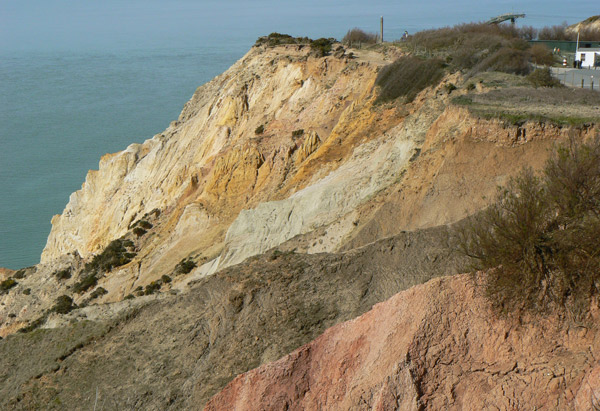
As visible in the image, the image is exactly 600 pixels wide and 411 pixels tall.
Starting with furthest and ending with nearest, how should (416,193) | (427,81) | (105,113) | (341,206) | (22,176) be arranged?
(105,113)
(22,176)
(427,81)
(341,206)
(416,193)

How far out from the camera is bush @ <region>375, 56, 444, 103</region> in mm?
26625

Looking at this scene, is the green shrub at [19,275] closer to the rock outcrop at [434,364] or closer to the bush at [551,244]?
the rock outcrop at [434,364]

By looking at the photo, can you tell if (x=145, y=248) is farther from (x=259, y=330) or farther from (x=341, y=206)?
(x=259, y=330)

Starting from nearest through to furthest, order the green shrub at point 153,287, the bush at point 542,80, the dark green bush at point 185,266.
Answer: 1. the green shrub at point 153,287
2. the dark green bush at point 185,266
3. the bush at point 542,80

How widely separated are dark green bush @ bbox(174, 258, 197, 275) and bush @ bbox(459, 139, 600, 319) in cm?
1488

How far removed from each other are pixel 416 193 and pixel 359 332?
8.04 metres

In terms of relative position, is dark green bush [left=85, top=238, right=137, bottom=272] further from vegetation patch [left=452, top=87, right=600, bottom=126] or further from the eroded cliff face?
vegetation patch [left=452, top=87, right=600, bottom=126]

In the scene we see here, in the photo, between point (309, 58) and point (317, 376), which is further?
point (309, 58)

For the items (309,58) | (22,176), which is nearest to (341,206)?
(309,58)

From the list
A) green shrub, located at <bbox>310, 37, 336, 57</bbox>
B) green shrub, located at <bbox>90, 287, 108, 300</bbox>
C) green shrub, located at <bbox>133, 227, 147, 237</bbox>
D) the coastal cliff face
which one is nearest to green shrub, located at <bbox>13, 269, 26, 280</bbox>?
the coastal cliff face

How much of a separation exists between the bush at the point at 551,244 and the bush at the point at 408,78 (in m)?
16.9

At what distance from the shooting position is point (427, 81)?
26766 millimetres

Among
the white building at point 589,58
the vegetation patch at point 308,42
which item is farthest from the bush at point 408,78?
the white building at point 589,58

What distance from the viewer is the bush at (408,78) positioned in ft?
87.4
